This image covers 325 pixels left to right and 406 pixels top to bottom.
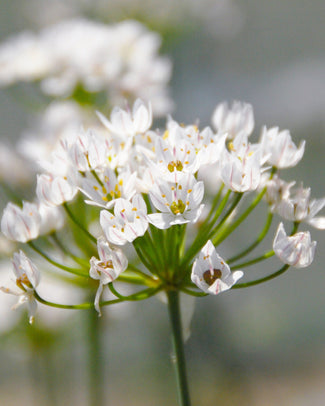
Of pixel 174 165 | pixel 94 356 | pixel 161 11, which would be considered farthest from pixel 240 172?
pixel 161 11

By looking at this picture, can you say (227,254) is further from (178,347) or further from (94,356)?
(178,347)

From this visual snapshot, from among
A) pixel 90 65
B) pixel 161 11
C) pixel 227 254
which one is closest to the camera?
pixel 90 65

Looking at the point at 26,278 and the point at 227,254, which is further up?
the point at 227,254

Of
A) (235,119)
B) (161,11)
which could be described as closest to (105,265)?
(235,119)

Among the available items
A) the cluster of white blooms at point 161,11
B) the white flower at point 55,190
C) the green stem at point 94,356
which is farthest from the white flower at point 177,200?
the cluster of white blooms at point 161,11

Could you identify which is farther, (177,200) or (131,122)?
(131,122)

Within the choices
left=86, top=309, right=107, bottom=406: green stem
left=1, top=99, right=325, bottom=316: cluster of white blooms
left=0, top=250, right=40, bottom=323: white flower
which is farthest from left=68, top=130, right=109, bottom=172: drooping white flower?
left=86, top=309, right=107, bottom=406: green stem

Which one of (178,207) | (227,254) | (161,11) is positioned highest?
(161,11)

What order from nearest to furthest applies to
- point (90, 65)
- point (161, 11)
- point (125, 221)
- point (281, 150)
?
point (125, 221)
point (281, 150)
point (90, 65)
point (161, 11)

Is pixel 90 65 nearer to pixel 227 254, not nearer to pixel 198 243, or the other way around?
pixel 198 243
